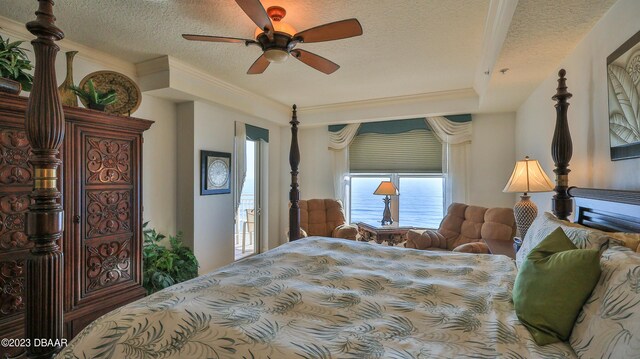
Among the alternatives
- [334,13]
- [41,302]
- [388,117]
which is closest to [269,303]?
[41,302]

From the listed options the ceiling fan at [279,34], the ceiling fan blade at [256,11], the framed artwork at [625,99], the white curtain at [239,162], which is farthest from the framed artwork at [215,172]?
the framed artwork at [625,99]

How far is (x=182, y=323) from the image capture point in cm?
103

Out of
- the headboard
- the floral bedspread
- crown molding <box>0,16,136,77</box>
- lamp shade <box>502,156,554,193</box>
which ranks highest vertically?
crown molding <box>0,16,136,77</box>

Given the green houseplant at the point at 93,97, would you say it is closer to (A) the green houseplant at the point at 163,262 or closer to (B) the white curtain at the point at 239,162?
(A) the green houseplant at the point at 163,262

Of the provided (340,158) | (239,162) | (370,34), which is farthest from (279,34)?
(340,158)

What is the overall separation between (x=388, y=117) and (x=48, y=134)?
407cm

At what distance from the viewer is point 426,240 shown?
11.3ft

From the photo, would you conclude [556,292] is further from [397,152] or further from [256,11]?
[397,152]

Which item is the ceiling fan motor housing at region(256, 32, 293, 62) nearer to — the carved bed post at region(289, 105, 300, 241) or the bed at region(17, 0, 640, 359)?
the carved bed post at region(289, 105, 300, 241)

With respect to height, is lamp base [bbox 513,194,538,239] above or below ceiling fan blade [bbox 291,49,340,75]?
below

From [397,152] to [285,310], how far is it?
4.03 metres

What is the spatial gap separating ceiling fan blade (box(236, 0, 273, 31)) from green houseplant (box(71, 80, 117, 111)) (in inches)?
54.6

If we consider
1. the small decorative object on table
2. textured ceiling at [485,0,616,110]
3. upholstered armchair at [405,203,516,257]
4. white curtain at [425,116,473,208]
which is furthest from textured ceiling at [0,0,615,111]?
upholstered armchair at [405,203,516,257]

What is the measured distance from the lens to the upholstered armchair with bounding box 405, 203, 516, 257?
3236 millimetres
